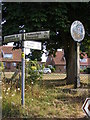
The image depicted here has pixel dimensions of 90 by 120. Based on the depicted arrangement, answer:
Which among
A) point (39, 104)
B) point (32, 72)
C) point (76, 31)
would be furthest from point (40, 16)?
point (39, 104)

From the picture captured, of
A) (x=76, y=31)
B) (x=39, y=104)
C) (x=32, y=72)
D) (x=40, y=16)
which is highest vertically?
(x=40, y=16)

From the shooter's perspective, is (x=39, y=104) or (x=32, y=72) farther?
(x=32, y=72)

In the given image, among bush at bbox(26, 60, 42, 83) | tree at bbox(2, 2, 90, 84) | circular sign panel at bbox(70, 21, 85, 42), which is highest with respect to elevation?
tree at bbox(2, 2, 90, 84)

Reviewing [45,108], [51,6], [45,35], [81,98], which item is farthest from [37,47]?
[51,6]

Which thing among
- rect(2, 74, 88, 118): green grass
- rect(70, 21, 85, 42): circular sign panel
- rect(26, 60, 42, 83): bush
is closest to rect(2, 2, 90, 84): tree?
rect(70, 21, 85, 42): circular sign panel

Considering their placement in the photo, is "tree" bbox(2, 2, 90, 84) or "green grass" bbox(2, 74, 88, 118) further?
"tree" bbox(2, 2, 90, 84)

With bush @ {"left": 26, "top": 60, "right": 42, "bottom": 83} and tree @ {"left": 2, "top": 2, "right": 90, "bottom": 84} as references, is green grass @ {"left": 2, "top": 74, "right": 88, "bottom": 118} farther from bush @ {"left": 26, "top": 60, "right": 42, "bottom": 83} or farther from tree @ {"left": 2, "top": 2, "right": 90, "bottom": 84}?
tree @ {"left": 2, "top": 2, "right": 90, "bottom": 84}

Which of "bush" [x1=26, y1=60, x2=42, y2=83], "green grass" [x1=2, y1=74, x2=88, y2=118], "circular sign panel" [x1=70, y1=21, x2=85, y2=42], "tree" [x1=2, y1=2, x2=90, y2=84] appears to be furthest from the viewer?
"tree" [x1=2, y1=2, x2=90, y2=84]

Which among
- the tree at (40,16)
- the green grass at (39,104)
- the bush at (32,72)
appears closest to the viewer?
the green grass at (39,104)

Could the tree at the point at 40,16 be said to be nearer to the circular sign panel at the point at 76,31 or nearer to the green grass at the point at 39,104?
the circular sign panel at the point at 76,31

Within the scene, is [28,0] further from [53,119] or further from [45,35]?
[53,119]

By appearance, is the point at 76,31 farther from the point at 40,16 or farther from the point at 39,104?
the point at 39,104

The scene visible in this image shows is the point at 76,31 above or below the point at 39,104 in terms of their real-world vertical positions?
above

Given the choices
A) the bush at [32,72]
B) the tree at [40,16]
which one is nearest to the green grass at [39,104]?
the bush at [32,72]
